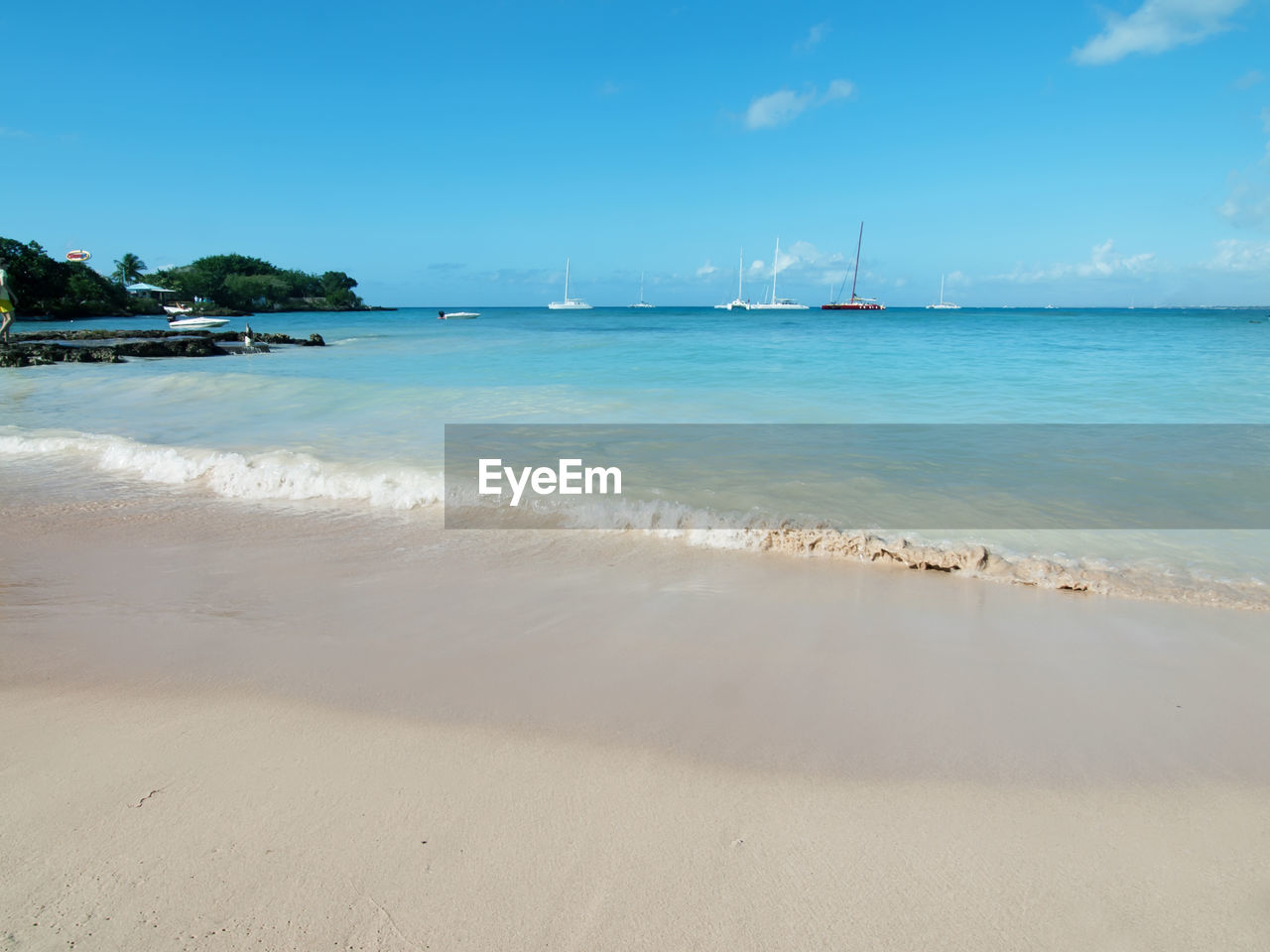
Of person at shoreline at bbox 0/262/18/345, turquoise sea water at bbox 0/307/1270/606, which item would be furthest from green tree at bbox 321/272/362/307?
turquoise sea water at bbox 0/307/1270/606

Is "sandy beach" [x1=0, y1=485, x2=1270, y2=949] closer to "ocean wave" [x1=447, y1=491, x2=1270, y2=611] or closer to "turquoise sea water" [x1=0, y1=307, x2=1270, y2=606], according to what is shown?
"ocean wave" [x1=447, y1=491, x2=1270, y2=611]

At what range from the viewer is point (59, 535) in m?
5.40

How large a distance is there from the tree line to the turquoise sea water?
4448cm

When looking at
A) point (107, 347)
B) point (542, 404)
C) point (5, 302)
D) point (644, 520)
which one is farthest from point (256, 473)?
point (107, 347)

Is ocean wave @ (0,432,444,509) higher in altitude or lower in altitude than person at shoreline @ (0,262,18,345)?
lower

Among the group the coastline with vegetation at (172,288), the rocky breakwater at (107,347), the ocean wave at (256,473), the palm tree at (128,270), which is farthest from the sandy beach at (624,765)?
the palm tree at (128,270)

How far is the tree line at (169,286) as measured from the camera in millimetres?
54156

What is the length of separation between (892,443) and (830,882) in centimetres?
768

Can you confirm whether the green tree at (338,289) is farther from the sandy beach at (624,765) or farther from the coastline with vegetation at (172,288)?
the sandy beach at (624,765)

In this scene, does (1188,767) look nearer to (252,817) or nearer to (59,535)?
(252,817)

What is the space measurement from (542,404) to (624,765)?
11.0 meters

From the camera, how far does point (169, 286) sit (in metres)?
90.8

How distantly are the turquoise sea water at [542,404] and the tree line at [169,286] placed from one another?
44481 mm

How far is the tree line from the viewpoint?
54.2 meters
